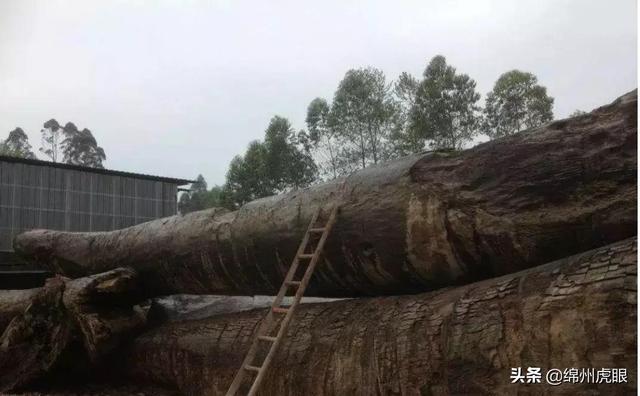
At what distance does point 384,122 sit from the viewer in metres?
19.0

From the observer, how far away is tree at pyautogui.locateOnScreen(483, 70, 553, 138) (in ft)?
57.1

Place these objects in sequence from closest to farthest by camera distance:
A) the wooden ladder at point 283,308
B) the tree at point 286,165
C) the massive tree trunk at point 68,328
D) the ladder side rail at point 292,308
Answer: the ladder side rail at point 292,308 < the wooden ladder at point 283,308 < the massive tree trunk at point 68,328 < the tree at point 286,165

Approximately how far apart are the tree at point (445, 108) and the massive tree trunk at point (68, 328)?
13.7 meters

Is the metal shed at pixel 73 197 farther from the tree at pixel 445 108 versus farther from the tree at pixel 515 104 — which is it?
the tree at pixel 515 104

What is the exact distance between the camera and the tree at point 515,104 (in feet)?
57.1

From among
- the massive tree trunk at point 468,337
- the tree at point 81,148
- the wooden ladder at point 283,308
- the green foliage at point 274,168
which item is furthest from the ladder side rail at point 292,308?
the tree at point 81,148

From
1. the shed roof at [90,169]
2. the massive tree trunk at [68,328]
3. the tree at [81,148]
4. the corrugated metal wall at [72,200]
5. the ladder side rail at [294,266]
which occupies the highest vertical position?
the tree at [81,148]

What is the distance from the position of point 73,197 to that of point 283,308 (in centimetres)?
1221

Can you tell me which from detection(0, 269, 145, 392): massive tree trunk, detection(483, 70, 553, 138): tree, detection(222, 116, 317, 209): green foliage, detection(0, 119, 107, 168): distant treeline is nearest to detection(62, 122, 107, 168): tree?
detection(0, 119, 107, 168): distant treeline

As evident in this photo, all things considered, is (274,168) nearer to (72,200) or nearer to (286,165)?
(286,165)

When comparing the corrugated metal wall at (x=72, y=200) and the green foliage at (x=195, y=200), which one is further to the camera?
the green foliage at (x=195, y=200)

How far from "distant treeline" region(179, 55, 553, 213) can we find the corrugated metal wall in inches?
139

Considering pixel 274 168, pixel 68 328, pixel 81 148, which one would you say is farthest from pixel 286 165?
pixel 81 148

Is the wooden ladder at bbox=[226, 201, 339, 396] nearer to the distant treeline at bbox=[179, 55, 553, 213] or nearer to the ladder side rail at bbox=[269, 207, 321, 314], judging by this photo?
the ladder side rail at bbox=[269, 207, 321, 314]
